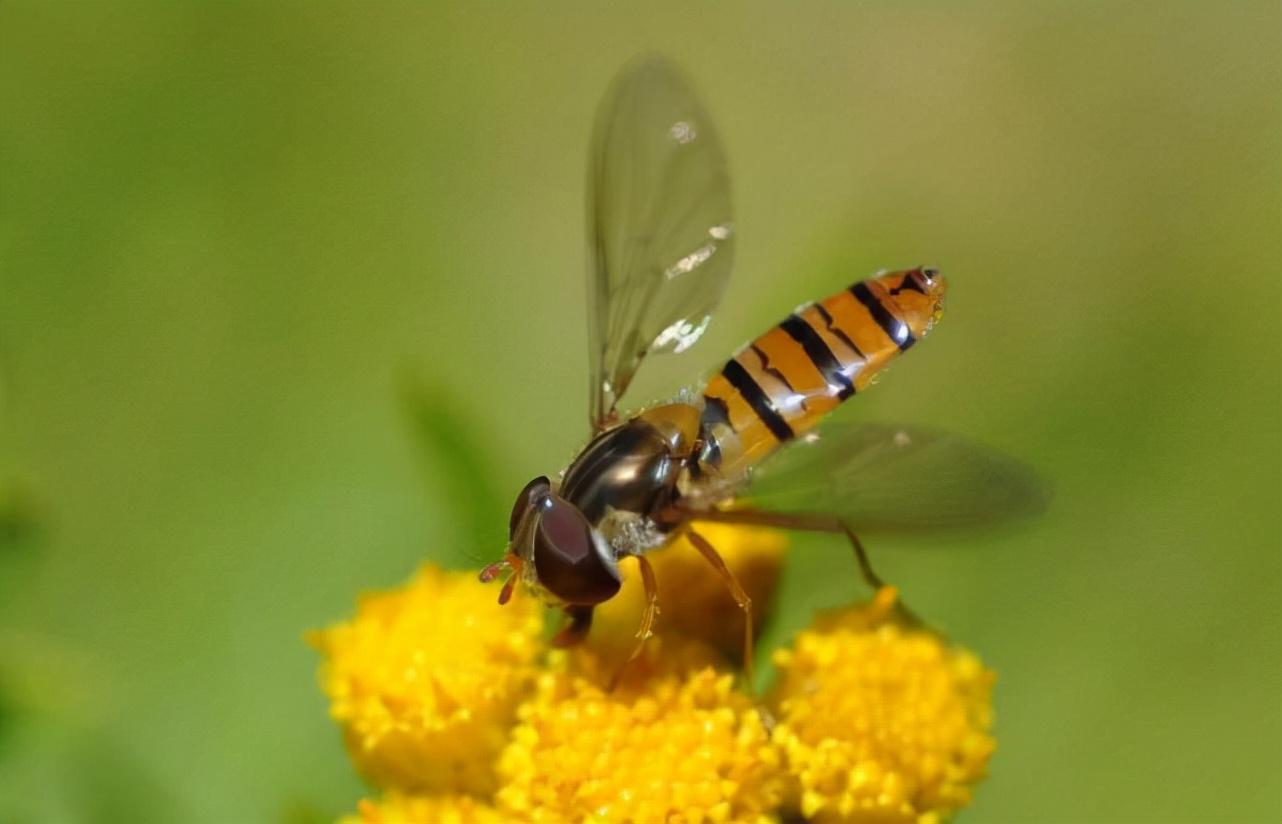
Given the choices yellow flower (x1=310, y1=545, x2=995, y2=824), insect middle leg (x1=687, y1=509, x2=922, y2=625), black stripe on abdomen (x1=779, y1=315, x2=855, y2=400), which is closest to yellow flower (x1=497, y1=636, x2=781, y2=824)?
yellow flower (x1=310, y1=545, x2=995, y2=824)

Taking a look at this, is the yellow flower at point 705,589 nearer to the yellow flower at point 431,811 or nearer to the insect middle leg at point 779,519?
the insect middle leg at point 779,519

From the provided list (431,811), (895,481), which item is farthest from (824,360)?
(431,811)

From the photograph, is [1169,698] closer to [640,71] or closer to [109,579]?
[640,71]

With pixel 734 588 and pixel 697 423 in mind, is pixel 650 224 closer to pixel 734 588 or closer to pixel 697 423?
pixel 697 423

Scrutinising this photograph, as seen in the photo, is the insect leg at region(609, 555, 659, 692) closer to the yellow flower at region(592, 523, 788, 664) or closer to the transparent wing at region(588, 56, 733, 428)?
the yellow flower at region(592, 523, 788, 664)

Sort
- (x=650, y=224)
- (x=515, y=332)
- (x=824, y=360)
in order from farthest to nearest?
(x=515, y=332), (x=650, y=224), (x=824, y=360)

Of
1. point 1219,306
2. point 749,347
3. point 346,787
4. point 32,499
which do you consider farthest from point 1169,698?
point 32,499

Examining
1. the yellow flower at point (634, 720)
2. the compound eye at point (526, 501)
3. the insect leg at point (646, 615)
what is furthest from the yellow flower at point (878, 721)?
the compound eye at point (526, 501)
